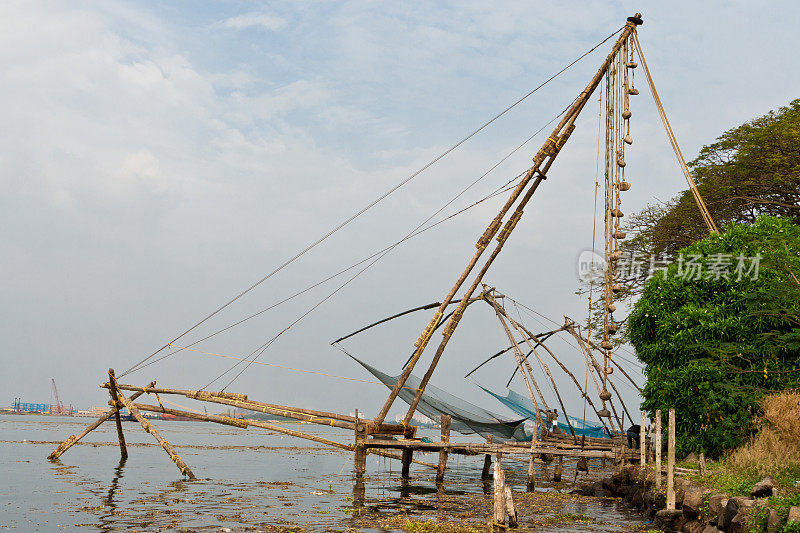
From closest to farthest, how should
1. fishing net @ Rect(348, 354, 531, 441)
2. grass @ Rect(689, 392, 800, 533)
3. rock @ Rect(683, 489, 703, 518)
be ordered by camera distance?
grass @ Rect(689, 392, 800, 533)
rock @ Rect(683, 489, 703, 518)
fishing net @ Rect(348, 354, 531, 441)

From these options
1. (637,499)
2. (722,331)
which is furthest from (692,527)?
(722,331)

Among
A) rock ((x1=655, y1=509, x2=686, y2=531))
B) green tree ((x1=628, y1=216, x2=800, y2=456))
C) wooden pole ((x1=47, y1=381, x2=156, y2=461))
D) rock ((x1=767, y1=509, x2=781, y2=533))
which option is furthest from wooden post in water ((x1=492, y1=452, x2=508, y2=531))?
wooden pole ((x1=47, y1=381, x2=156, y2=461))

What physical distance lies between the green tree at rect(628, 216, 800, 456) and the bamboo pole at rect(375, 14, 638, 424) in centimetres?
455

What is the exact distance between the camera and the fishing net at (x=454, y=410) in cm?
2167

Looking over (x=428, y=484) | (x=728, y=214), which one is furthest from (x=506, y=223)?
(x=728, y=214)

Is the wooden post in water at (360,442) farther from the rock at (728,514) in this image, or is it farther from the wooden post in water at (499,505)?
the rock at (728,514)

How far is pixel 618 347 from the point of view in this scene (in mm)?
27844

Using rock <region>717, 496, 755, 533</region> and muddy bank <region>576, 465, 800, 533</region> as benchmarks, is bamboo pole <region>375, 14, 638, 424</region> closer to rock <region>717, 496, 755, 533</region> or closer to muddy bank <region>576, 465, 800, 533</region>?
muddy bank <region>576, 465, 800, 533</region>

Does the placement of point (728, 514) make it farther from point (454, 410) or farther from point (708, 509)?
point (454, 410)

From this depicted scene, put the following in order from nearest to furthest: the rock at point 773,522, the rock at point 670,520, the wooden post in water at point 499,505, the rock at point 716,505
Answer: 1. the rock at point 773,522
2. the rock at point 716,505
3. the rock at point 670,520
4. the wooden post in water at point 499,505

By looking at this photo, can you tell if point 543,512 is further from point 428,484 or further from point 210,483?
point 210,483

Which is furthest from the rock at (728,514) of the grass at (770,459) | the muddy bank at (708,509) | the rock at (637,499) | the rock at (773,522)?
the rock at (637,499)

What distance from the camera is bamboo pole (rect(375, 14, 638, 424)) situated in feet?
63.2

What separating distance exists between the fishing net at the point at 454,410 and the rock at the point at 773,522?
12.7 metres
